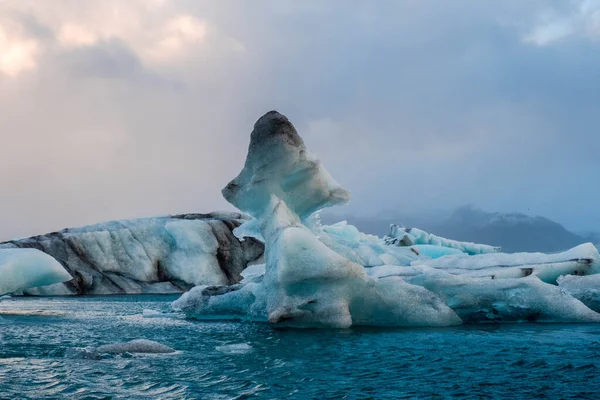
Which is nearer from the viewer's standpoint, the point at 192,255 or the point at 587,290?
the point at 587,290

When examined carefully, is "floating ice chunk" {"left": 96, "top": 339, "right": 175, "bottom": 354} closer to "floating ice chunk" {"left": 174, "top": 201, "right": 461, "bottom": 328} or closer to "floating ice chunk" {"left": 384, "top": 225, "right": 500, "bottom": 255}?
"floating ice chunk" {"left": 174, "top": 201, "right": 461, "bottom": 328}

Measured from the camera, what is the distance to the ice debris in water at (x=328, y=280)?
43.7 ft

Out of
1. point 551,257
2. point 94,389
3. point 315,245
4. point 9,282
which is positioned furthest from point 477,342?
point 9,282

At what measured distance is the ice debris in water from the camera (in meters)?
13.3

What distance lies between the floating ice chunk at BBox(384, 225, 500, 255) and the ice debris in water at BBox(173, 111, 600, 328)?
62.7ft

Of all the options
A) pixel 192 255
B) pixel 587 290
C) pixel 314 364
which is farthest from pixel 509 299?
pixel 192 255

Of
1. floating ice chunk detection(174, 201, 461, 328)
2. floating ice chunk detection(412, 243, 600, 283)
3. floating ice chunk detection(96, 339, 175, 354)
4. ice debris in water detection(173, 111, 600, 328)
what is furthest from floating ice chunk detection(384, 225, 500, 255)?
floating ice chunk detection(96, 339, 175, 354)

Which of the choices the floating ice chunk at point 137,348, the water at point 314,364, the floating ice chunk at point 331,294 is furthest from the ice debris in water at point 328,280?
the floating ice chunk at point 137,348

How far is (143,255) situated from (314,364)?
92.1 ft

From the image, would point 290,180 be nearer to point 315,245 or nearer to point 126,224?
point 315,245

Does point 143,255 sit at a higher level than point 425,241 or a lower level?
lower

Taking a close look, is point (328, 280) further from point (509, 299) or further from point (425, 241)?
point (425, 241)

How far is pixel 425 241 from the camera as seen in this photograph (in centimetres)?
4409

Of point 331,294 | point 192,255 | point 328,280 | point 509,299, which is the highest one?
point 192,255
